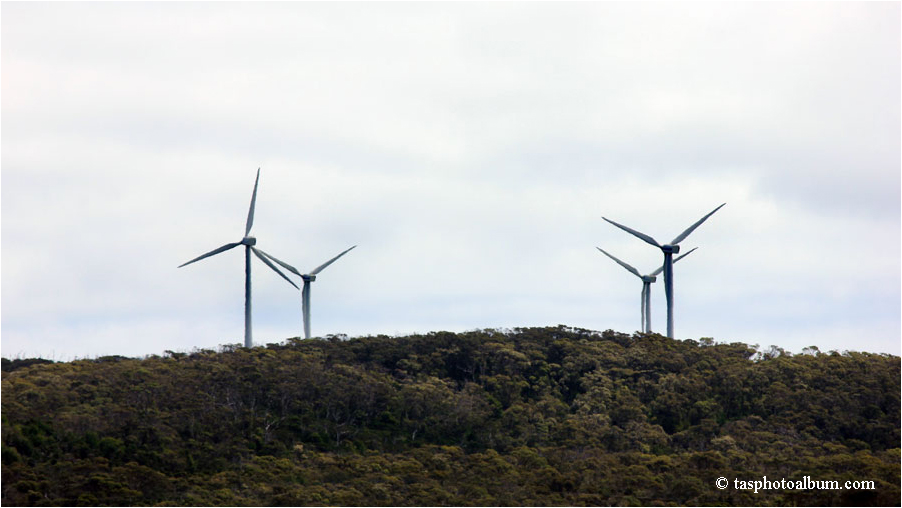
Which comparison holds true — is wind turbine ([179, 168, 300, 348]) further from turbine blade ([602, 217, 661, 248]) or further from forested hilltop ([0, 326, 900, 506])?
turbine blade ([602, 217, 661, 248])

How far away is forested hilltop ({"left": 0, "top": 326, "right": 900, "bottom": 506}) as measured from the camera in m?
73.2

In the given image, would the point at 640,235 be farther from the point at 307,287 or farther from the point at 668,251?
the point at 307,287

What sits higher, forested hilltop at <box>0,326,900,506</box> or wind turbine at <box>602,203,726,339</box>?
wind turbine at <box>602,203,726,339</box>

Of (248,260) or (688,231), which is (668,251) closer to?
(688,231)

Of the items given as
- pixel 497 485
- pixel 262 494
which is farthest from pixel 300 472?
pixel 497 485

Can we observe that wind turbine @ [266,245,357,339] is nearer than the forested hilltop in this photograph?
No

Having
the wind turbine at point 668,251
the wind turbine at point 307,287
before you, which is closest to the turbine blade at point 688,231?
the wind turbine at point 668,251

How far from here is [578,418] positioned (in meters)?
90.8

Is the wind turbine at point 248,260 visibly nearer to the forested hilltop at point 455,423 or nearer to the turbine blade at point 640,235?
the forested hilltop at point 455,423

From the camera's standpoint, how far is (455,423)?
9075 cm

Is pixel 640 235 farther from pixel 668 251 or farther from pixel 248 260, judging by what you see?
pixel 248 260

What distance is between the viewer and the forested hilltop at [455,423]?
73250 mm

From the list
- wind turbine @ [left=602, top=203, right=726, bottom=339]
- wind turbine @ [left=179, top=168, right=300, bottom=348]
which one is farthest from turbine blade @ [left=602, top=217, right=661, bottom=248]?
wind turbine @ [left=179, top=168, right=300, bottom=348]

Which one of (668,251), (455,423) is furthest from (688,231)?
(455,423)
